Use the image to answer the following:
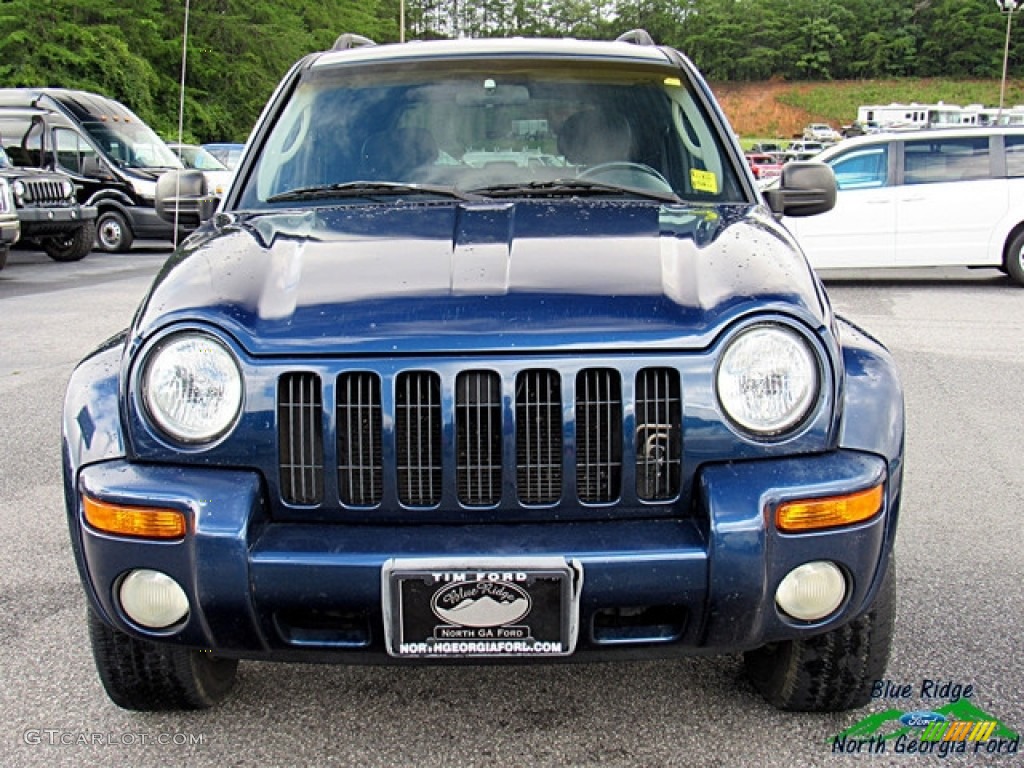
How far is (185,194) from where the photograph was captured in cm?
399

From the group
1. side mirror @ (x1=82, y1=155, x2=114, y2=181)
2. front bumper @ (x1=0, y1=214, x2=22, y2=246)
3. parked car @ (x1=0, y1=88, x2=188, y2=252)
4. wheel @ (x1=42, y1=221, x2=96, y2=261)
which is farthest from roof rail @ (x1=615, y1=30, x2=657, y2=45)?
side mirror @ (x1=82, y1=155, x2=114, y2=181)

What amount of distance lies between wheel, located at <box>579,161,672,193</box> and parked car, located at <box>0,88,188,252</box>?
14875 mm

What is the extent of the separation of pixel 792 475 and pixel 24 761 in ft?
6.25

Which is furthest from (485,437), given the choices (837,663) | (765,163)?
(765,163)

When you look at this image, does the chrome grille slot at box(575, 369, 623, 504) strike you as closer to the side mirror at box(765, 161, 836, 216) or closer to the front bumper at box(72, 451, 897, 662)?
the front bumper at box(72, 451, 897, 662)

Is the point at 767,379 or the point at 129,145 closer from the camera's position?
the point at 767,379

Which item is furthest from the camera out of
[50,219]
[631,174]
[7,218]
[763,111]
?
[763,111]

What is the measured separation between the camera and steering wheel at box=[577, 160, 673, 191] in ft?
11.4

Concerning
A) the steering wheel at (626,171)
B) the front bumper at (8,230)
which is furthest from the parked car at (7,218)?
the steering wheel at (626,171)

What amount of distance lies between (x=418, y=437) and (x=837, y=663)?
1164 mm

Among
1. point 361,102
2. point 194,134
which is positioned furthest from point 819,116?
point 361,102

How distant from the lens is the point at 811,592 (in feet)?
7.68

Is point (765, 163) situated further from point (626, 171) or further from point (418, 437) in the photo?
point (418, 437)

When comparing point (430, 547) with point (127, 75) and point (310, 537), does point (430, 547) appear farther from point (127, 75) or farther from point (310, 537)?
point (127, 75)
